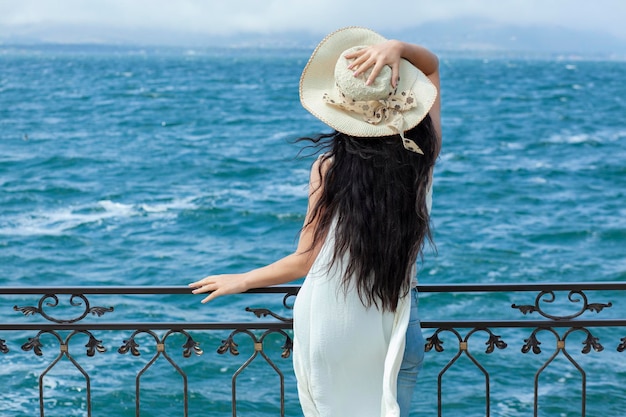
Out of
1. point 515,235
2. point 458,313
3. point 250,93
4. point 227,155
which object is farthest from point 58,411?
point 250,93

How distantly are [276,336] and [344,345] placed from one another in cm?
1166

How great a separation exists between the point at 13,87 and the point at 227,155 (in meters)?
28.0

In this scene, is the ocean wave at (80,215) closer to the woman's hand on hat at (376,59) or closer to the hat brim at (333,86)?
the hat brim at (333,86)

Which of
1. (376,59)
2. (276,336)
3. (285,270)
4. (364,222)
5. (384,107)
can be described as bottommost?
(276,336)

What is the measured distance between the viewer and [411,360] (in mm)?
2602

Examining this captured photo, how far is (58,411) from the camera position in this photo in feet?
34.8

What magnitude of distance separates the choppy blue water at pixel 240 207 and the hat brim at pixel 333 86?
864cm

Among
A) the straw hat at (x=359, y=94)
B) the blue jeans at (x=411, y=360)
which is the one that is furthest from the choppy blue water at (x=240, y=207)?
the straw hat at (x=359, y=94)

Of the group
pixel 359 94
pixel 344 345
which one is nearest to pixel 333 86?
pixel 359 94

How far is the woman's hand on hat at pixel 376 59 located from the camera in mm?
2416

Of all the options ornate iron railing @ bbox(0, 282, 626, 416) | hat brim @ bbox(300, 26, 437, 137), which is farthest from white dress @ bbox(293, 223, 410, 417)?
ornate iron railing @ bbox(0, 282, 626, 416)

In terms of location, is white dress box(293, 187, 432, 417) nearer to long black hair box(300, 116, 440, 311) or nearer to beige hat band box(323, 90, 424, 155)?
long black hair box(300, 116, 440, 311)

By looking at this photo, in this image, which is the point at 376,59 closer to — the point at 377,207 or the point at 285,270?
the point at 377,207

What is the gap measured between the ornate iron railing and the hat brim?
0.75 metres
